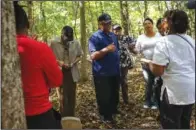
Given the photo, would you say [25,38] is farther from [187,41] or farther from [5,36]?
[187,41]

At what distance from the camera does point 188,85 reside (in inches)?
57.2

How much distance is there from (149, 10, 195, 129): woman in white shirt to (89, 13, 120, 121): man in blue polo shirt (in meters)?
0.82

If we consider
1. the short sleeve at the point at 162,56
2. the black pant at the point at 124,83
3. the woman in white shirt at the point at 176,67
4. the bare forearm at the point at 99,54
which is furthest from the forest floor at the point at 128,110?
the short sleeve at the point at 162,56

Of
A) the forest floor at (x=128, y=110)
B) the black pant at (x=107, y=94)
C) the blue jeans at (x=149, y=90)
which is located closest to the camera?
the blue jeans at (x=149, y=90)

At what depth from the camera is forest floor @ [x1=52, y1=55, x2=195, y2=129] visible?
196cm

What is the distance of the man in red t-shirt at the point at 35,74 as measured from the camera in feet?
4.18

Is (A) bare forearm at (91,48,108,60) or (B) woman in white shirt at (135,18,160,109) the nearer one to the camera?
(B) woman in white shirt at (135,18,160,109)

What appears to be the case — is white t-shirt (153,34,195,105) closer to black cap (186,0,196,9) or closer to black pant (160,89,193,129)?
black pant (160,89,193,129)

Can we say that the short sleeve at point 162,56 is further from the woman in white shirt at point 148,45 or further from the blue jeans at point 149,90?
the woman in white shirt at point 148,45

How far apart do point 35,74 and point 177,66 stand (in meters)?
0.58

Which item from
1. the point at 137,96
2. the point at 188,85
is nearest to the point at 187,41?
the point at 188,85

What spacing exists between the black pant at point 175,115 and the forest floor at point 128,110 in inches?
9.2

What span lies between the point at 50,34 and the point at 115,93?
71 cm

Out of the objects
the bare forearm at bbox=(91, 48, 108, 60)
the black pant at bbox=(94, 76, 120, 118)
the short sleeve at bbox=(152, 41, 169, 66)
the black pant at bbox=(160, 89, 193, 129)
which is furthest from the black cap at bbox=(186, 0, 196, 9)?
the black pant at bbox=(94, 76, 120, 118)
